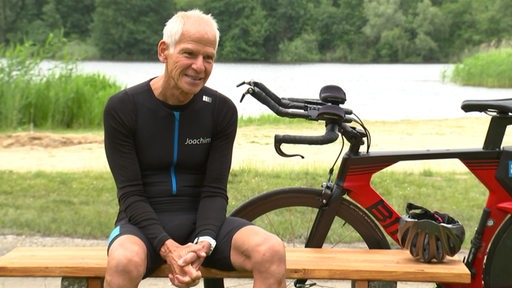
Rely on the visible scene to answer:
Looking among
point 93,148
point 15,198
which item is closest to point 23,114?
point 93,148

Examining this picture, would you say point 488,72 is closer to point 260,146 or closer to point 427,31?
point 260,146

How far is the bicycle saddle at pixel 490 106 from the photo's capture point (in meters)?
4.27

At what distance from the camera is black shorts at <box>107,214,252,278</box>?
384 cm

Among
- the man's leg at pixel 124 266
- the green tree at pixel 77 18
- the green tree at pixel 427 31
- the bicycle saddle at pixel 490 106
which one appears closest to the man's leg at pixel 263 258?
the man's leg at pixel 124 266

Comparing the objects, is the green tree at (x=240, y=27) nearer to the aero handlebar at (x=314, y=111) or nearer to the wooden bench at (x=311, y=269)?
the aero handlebar at (x=314, y=111)

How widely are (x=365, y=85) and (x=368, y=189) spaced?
4161cm

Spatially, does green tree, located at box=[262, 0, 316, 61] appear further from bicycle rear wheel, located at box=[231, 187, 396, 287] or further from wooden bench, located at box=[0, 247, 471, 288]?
wooden bench, located at box=[0, 247, 471, 288]

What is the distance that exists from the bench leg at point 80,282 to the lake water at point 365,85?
1905cm

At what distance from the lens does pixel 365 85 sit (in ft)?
150

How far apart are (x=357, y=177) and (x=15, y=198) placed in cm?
498

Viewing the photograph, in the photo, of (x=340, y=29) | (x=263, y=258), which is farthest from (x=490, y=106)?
(x=340, y=29)

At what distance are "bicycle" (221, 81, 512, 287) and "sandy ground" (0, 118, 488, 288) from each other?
643 cm

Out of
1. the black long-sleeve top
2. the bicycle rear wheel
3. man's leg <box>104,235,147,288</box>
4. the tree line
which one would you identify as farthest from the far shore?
the tree line

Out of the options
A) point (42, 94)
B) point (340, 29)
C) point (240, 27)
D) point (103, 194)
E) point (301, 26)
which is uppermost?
point (103, 194)
